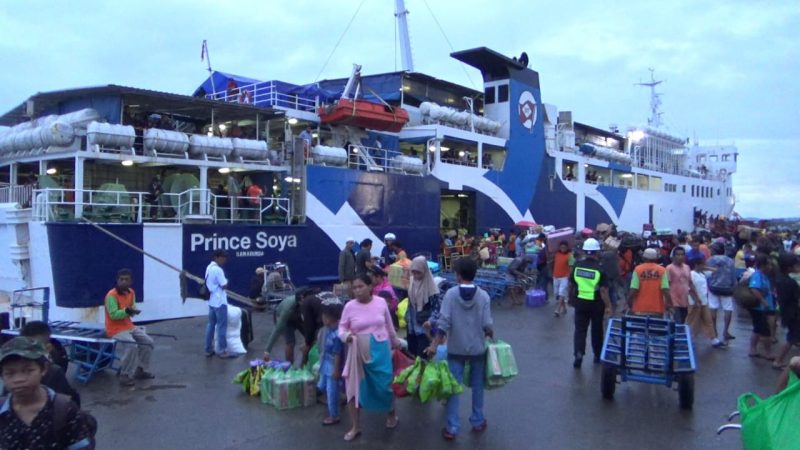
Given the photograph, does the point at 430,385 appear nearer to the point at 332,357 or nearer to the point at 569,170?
the point at 332,357

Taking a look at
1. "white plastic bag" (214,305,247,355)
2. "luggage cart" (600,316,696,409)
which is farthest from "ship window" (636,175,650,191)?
"luggage cart" (600,316,696,409)

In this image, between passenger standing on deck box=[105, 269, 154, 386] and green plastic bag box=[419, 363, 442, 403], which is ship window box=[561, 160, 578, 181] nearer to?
passenger standing on deck box=[105, 269, 154, 386]

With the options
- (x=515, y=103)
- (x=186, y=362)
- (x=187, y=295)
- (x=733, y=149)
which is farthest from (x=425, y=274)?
(x=733, y=149)

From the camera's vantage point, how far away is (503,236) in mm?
18844

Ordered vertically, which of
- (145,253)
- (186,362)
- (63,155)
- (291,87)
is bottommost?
(186,362)

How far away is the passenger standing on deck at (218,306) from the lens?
26.5ft

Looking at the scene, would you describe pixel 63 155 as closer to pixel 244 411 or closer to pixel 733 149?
pixel 244 411

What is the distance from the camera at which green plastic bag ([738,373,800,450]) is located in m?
2.78

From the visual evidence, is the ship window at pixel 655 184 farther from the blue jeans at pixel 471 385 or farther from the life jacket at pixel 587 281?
the blue jeans at pixel 471 385

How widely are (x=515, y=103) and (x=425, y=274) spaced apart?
17.0 m

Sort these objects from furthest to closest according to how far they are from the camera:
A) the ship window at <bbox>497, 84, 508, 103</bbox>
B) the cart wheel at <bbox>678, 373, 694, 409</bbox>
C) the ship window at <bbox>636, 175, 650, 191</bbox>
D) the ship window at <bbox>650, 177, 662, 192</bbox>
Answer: the ship window at <bbox>650, 177, 662, 192</bbox> → the ship window at <bbox>636, 175, 650, 191</bbox> → the ship window at <bbox>497, 84, 508, 103</bbox> → the cart wheel at <bbox>678, 373, 694, 409</bbox>

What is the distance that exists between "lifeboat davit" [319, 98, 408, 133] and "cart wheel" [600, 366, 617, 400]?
10.9 metres

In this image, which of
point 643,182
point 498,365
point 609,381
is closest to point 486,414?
point 498,365

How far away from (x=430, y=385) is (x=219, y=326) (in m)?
4.40
